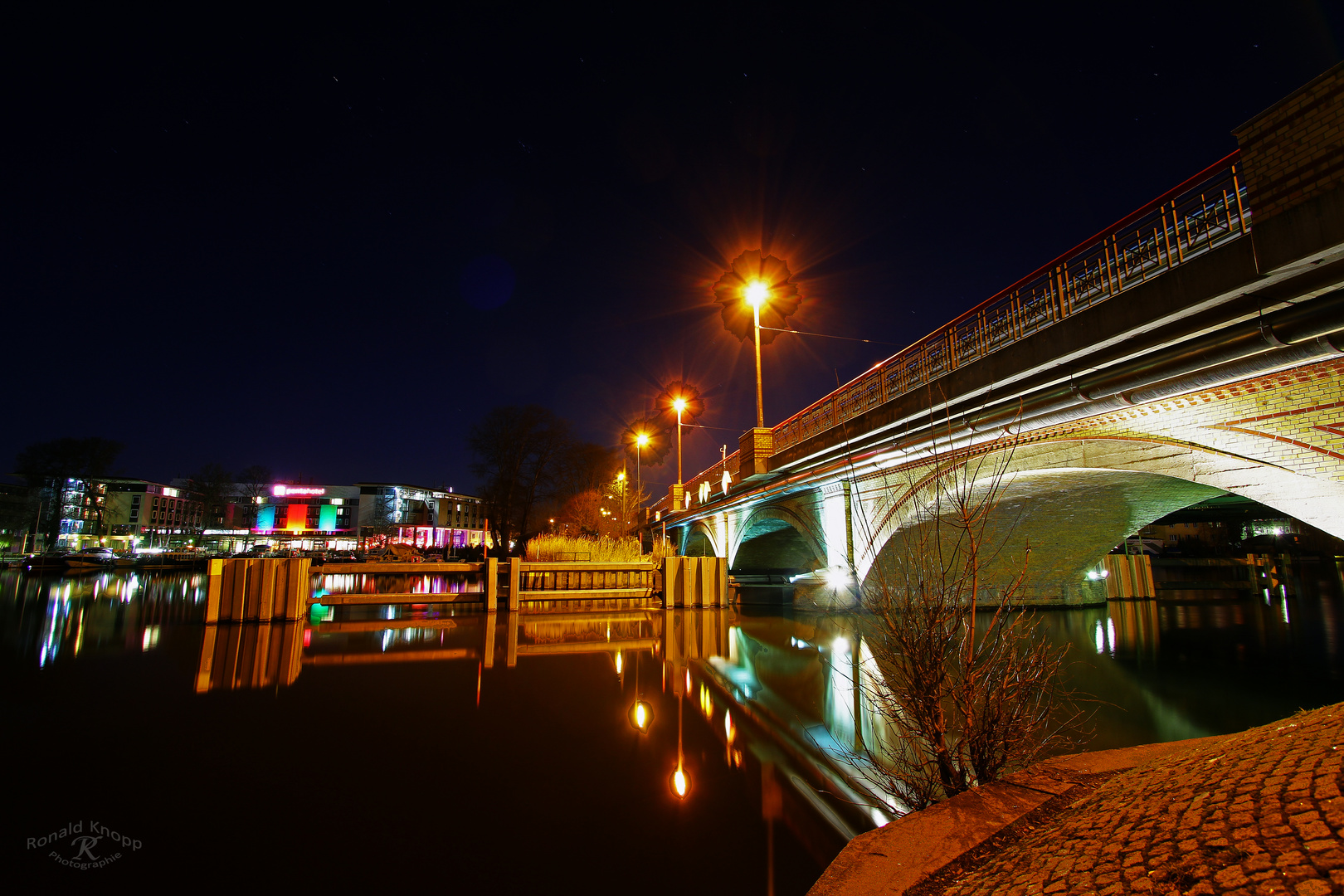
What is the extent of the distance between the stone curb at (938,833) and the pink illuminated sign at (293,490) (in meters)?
115

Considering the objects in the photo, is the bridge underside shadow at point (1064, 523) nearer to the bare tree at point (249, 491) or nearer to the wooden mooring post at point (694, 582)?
the wooden mooring post at point (694, 582)

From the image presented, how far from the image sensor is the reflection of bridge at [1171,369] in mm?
5316

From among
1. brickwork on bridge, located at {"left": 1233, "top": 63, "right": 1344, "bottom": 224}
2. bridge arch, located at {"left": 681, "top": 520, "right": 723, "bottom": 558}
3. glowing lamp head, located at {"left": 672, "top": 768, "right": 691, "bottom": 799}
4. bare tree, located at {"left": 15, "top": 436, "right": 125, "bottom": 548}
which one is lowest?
glowing lamp head, located at {"left": 672, "top": 768, "right": 691, "bottom": 799}

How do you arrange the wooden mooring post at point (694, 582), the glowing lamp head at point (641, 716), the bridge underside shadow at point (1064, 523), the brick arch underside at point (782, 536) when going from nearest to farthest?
the glowing lamp head at point (641, 716), the bridge underside shadow at point (1064, 523), the wooden mooring post at point (694, 582), the brick arch underside at point (782, 536)

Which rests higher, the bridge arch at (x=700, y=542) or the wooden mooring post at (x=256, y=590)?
the bridge arch at (x=700, y=542)

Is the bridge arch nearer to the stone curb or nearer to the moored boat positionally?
the stone curb

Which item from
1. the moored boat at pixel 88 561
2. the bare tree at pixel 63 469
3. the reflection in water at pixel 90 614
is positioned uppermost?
the bare tree at pixel 63 469

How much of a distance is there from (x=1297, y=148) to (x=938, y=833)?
21.8 feet

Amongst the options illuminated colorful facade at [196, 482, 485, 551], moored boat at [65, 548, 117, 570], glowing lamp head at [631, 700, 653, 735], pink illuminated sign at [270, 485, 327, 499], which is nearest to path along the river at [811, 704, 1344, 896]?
glowing lamp head at [631, 700, 653, 735]

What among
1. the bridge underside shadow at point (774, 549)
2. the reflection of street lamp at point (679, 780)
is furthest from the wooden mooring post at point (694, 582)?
the reflection of street lamp at point (679, 780)

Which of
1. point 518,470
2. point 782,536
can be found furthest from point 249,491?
point 782,536

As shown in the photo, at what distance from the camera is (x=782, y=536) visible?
90.5 feet

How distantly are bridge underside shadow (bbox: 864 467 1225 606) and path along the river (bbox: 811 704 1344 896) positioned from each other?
14.8 ft

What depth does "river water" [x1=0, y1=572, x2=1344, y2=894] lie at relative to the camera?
3670 mm
